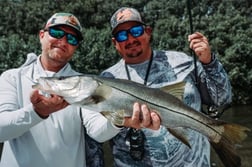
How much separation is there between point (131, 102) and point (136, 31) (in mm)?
1158

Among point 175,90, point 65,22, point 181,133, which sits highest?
point 65,22

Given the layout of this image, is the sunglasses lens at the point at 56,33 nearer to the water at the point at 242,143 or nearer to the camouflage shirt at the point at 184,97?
the camouflage shirt at the point at 184,97

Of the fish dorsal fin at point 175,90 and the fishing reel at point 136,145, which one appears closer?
the fish dorsal fin at point 175,90

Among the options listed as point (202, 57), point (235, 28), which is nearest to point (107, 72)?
point (202, 57)

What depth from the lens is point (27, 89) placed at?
433 cm

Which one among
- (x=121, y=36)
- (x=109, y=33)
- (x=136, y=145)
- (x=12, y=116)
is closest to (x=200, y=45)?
(x=121, y=36)

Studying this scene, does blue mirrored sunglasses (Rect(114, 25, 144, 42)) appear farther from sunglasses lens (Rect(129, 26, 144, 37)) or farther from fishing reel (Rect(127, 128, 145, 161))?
fishing reel (Rect(127, 128, 145, 161))

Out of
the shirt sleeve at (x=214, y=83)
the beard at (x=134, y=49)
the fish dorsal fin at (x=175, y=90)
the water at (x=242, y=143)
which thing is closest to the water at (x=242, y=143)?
the water at (x=242, y=143)

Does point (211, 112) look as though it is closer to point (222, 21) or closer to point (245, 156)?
point (245, 156)

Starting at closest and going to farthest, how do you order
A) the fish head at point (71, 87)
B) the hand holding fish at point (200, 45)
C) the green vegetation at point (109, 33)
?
1. the fish head at point (71, 87)
2. the hand holding fish at point (200, 45)
3. the green vegetation at point (109, 33)

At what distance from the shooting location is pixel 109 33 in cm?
3356

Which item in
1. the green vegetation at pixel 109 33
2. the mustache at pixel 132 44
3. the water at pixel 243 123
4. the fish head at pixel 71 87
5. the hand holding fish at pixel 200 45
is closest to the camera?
the fish head at pixel 71 87

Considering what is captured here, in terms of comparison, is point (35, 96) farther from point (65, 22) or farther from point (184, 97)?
point (184, 97)

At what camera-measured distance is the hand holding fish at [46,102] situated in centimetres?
376
